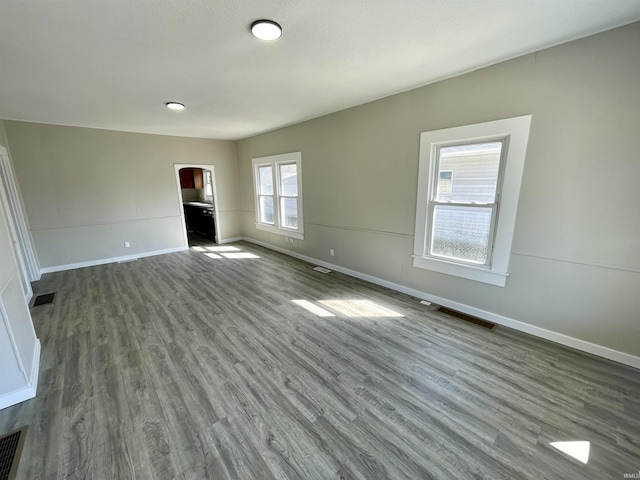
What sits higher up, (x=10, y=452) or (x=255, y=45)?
(x=255, y=45)

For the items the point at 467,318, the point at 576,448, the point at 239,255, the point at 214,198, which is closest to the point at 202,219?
the point at 214,198

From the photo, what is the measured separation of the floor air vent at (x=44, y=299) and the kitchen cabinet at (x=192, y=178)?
210 inches

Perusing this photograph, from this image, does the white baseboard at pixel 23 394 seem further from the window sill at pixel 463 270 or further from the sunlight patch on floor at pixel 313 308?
the window sill at pixel 463 270

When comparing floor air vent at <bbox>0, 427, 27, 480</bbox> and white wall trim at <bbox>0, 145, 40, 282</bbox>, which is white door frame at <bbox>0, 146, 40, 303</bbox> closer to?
white wall trim at <bbox>0, 145, 40, 282</bbox>

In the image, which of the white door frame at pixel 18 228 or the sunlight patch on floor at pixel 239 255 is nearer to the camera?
the white door frame at pixel 18 228

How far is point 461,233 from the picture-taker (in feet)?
9.95

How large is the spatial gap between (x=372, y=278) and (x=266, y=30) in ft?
10.8

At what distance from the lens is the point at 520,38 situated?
2.09 metres

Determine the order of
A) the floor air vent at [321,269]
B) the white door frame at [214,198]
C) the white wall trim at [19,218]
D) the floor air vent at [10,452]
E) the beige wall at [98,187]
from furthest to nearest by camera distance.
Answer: the white door frame at [214,198]
the floor air vent at [321,269]
the beige wall at [98,187]
the white wall trim at [19,218]
the floor air vent at [10,452]

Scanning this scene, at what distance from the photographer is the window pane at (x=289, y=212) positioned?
5.44 m

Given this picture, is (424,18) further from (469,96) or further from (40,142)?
(40,142)

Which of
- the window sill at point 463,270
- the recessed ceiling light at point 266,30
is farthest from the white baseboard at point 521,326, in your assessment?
the recessed ceiling light at point 266,30

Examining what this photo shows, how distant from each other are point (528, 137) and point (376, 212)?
1.86 metres

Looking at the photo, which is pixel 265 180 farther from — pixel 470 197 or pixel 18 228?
pixel 470 197
